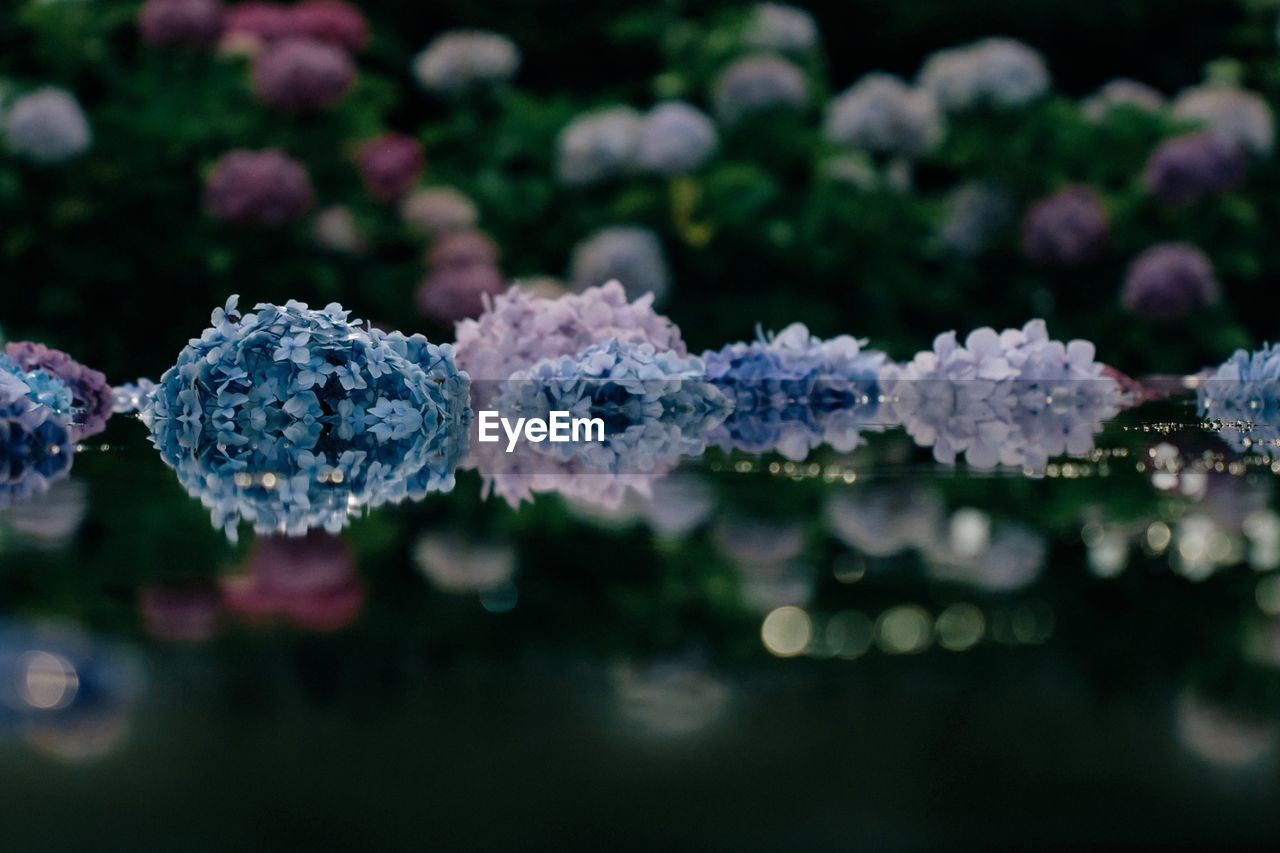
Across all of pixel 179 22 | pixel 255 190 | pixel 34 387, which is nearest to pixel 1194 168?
pixel 255 190

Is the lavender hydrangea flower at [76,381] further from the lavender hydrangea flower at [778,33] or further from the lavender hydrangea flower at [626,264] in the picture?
the lavender hydrangea flower at [778,33]

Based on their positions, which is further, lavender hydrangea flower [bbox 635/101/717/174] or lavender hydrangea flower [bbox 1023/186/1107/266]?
lavender hydrangea flower [bbox 1023/186/1107/266]

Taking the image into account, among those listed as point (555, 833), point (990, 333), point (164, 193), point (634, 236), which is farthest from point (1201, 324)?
point (555, 833)

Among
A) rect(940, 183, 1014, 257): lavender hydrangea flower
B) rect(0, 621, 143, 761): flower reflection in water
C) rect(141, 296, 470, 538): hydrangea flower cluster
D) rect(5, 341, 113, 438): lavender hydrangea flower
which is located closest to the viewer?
rect(0, 621, 143, 761): flower reflection in water

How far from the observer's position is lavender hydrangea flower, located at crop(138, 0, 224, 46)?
5945 mm

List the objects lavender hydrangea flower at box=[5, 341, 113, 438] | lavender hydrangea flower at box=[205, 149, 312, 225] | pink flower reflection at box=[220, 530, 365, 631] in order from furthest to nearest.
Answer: lavender hydrangea flower at box=[205, 149, 312, 225] < lavender hydrangea flower at box=[5, 341, 113, 438] < pink flower reflection at box=[220, 530, 365, 631]

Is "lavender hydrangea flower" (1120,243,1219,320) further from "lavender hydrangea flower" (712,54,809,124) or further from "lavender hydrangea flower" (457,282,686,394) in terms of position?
"lavender hydrangea flower" (457,282,686,394)

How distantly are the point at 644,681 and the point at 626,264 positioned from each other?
4.86 m

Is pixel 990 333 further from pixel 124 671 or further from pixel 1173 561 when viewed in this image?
pixel 124 671

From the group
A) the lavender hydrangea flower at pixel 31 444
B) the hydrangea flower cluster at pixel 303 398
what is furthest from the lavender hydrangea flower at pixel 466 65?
the lavender hydrangea flower at pixel 31 444

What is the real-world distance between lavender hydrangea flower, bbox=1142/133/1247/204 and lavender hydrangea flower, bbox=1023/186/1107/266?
0.24 meters

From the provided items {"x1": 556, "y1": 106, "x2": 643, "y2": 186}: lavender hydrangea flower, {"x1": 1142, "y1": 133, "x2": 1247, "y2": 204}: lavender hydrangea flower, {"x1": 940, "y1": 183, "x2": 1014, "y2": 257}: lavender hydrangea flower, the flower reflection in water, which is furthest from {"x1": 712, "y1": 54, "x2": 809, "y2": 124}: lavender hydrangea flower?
the flower reflection in water

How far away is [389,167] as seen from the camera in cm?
605

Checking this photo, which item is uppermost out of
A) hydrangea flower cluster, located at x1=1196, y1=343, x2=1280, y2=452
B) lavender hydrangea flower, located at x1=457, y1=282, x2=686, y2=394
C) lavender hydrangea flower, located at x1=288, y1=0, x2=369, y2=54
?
lavender hydrangea flower, located at x1=288, y1=0, x2=369, y2=54
